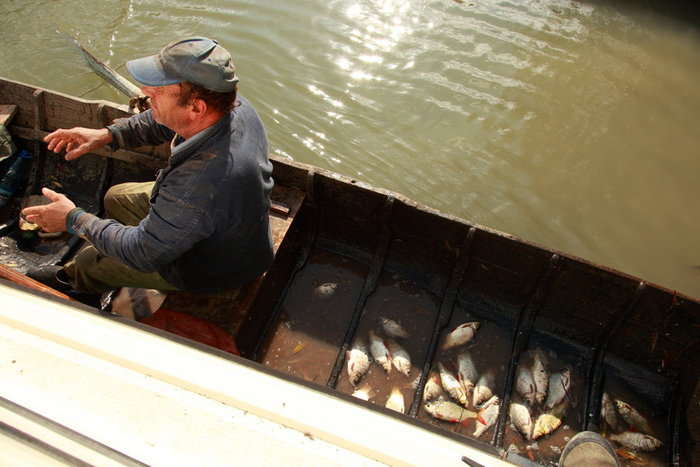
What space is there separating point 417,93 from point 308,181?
4215mm

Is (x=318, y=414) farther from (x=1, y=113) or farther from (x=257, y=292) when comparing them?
(x=1, y=113)

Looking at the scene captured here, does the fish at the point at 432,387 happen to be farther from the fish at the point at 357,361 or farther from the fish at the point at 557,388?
the fish at the point at 557,388

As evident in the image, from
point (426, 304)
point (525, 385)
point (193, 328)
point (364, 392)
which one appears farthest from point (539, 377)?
point (193, 328)

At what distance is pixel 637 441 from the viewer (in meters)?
3.76

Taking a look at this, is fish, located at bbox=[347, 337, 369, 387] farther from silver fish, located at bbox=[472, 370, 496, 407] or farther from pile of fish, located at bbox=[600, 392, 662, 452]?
pile of fish, located at bbox=[600, 392, 662, 452]

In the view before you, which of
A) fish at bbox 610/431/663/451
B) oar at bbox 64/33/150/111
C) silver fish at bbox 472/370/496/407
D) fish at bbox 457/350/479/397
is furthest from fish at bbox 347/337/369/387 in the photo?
oar at bbox 64/33/150/111

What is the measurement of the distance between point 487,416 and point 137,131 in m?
3.46

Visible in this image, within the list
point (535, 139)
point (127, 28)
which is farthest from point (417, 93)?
point (127, 28)

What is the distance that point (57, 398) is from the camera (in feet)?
5.95

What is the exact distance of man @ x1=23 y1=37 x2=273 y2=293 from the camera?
8.45ft

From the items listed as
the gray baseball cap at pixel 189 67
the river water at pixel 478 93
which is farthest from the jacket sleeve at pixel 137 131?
the river water at pixel 478 93

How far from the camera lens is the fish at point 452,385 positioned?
12.8 feet

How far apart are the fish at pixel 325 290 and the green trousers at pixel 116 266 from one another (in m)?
1.35

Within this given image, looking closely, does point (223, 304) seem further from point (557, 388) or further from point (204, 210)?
point (557, 388)
